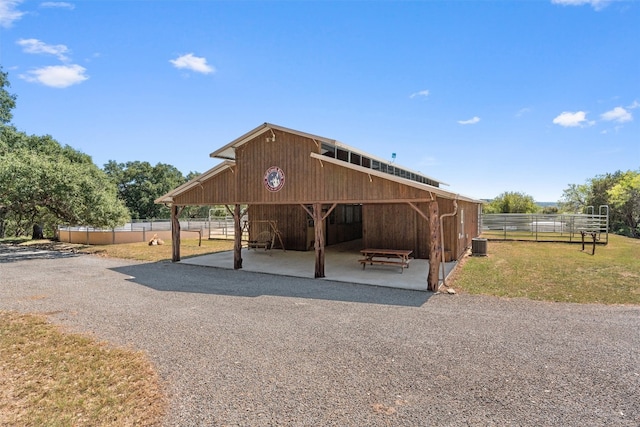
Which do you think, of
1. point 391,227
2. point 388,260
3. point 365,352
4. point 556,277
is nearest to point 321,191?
point 388,260

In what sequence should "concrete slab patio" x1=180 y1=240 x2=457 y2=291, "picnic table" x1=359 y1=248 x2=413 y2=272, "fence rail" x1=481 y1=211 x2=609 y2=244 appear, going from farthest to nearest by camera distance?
"fence rail" x1=481 y1=211 x2=609 y2=244, "picnic table" x1=359 y1=248 x2=413 y2=272, "concrete slab patio" x1=180 y1=240 x2=457 y2=291

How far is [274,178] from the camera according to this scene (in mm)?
10164

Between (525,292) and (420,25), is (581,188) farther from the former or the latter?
(525,292)

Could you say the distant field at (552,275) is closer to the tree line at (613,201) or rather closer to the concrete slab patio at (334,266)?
the concrete slab patio at (334,266)

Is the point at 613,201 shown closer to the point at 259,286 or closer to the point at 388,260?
the point at 388,260

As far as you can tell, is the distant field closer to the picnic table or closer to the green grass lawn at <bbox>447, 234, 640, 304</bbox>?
the green grass lawn at <bbox>447, 234, 640, 304</bbox>

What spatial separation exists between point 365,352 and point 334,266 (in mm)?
6790

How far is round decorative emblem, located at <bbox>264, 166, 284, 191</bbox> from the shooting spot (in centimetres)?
1004

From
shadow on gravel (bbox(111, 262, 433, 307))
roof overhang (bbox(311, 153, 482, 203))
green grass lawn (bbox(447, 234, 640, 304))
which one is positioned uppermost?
roof overhang (bbox(311, 153, 482, 203))

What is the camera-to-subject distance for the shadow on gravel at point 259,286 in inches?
287

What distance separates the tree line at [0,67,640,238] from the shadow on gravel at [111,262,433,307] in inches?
260

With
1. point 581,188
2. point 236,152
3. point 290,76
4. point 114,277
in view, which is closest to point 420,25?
point 290,76

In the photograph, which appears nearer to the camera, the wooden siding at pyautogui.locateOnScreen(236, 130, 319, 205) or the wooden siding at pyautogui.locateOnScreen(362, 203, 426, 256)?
the wooden siding at pyautogui.locateOnScreen(236, 130, 319, 205)

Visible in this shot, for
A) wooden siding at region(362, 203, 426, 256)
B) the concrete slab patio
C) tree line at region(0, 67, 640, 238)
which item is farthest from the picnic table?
tree line at region(0, 67, 640, 238)
